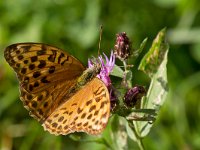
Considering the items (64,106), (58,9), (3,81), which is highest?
(58,9)

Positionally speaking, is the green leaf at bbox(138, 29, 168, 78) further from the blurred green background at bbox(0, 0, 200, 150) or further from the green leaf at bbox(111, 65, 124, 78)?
the blurred green background at bbox(0, 0, 200, 150)

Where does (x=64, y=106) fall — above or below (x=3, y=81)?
above

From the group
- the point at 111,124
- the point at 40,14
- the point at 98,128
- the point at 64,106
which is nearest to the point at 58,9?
the point at 40,14

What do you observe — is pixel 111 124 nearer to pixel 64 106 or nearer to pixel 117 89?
pixel 117 89

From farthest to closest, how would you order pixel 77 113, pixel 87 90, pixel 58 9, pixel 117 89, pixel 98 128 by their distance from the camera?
pixel 58 9, pixel 117 89, pixel 87 90, pixel 77 113, pixel 98 128

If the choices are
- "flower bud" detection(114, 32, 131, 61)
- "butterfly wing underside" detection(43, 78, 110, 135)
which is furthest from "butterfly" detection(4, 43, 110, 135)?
"flower bud" detection(114, 32, 131, 61)

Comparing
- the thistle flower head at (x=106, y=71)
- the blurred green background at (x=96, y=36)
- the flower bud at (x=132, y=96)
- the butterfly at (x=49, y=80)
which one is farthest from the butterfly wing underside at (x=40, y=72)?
the blurred green background at (x=96, y=36)
